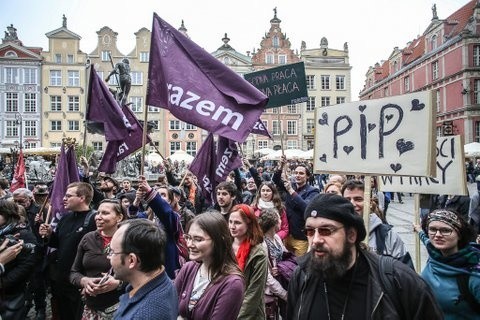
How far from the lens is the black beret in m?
2.11

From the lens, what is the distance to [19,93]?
50.5 metres

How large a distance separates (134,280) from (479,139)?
138ft

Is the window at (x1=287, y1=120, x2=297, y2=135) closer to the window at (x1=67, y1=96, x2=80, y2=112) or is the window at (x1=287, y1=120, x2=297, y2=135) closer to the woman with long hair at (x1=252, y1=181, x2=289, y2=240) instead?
the window at (x1=67, y1=96, x2=80, y2=112)

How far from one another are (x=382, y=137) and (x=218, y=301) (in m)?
1.71

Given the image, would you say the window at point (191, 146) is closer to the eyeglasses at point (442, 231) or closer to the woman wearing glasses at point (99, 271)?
the woman wearing glasses at point (99, 271)

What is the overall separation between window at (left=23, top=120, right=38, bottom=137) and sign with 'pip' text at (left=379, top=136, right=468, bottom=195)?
53.7 m

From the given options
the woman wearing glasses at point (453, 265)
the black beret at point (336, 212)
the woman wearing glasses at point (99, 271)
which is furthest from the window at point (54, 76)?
the black beret at point (336, 212)

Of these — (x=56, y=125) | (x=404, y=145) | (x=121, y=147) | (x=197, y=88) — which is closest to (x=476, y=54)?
(x=121, y=147)

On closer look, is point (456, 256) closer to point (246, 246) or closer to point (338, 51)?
point (246, 246)

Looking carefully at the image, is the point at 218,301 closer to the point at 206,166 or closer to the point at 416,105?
the point at 416,105

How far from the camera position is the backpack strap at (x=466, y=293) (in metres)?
2.66

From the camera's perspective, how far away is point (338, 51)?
5856cm

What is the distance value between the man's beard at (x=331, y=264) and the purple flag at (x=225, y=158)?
407 centimetres

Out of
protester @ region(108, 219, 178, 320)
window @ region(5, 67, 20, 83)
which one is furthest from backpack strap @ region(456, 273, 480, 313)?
window @ region(5, 67, 20, 83)
